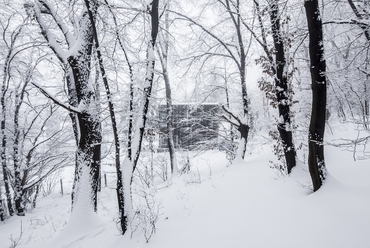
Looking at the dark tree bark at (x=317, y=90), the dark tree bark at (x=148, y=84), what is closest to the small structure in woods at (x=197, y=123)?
the dark tree bark at (x=148, y=84)

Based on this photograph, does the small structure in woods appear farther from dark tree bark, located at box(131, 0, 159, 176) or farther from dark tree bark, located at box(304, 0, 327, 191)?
dark tree bark, located at box(304, 0, 327, 191)

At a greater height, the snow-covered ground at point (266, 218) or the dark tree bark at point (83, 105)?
the dark tree bark at point (83, 105)

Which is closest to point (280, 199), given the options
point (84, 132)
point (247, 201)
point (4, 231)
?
point (247, 201)

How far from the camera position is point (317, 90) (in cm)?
320

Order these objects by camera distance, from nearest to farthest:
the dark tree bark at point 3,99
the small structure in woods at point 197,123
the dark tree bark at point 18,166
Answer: the dark tree bark at point 3,99 < the dark tree bark at point 18,166 < the small structure in woods at point 197,123

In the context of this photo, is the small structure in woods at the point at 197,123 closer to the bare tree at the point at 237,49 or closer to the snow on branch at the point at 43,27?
the bare tree at the point at 237,49

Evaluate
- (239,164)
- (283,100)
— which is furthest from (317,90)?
(239,164)

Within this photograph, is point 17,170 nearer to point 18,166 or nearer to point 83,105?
point 18,166

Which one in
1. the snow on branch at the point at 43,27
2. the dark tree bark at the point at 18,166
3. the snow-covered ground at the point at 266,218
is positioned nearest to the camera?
the snow-covered ground at the point at 266,218

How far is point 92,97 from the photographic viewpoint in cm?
516

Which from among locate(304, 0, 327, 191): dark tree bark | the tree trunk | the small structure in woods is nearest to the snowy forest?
locate(304, 0, 327, 191): dark tree bark

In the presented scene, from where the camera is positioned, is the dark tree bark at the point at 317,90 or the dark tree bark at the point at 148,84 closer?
the dark tree bark at the point at 317,90

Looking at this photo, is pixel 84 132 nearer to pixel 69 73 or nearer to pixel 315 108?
pixel 69 73

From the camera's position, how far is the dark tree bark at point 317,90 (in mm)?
3186
